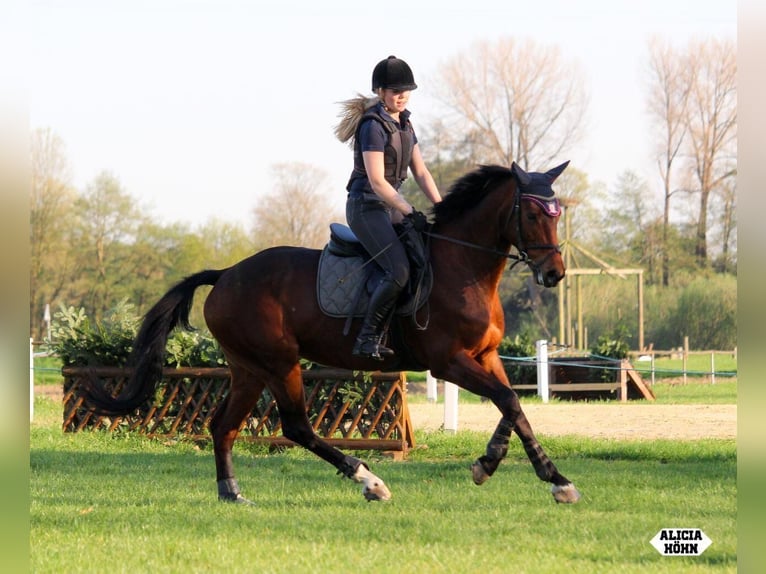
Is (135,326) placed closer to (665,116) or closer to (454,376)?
(454,376)

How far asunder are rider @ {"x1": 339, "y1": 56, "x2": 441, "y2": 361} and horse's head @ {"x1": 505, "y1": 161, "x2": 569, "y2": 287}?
84cm

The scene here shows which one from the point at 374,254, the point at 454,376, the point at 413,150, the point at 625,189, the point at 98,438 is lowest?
the point at 98,438

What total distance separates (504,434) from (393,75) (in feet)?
9.26

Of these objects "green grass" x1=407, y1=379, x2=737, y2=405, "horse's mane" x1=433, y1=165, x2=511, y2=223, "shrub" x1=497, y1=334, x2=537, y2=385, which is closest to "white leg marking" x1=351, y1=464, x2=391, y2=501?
"horse's mane" x1=433, y1=165, x2=511, y2=223

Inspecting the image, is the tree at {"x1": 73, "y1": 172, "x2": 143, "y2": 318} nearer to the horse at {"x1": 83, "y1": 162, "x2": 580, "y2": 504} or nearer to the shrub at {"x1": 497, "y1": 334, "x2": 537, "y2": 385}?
the shrub at {"x1": 497, "y1": 334, "x2": 537, "y2": 385}

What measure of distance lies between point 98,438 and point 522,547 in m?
8.21

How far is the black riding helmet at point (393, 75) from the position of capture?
842 cm

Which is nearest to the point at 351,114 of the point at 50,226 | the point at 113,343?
the point at 113,343

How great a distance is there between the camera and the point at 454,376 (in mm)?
8273

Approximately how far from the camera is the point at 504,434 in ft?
26.6

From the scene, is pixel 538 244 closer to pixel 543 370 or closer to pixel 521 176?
pixel 521 176

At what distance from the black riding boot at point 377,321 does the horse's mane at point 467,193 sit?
823mm

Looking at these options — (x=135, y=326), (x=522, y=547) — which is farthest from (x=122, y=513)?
(x=135, y=326)

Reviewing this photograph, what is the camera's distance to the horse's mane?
8.70 metres
